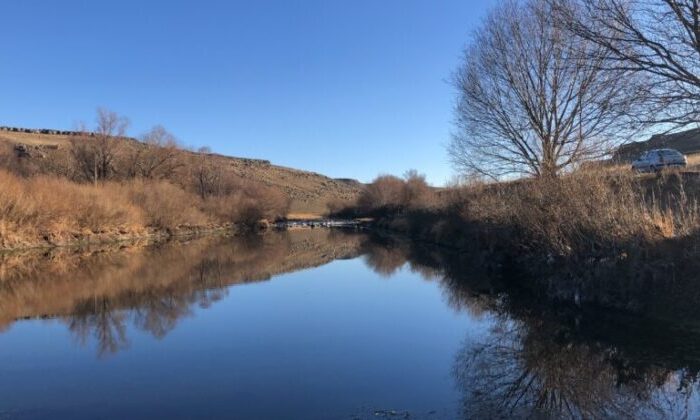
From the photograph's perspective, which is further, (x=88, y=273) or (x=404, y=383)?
(x=88, y=273)

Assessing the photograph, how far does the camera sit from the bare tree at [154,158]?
53094 mm

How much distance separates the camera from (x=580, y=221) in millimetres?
13586

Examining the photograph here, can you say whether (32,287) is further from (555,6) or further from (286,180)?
(286,180)

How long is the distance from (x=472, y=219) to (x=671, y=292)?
14.7m

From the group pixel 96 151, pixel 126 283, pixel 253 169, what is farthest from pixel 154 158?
pixel 253 169

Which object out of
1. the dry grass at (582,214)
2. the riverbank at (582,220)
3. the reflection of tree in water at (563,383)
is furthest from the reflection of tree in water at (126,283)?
the dry grass at (582,214)

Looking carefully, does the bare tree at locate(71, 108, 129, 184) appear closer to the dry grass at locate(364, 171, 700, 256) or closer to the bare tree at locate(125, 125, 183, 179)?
the bare tree at locate(125, 125, 183, 179)

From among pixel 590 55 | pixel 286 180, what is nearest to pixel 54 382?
pixel 590 55

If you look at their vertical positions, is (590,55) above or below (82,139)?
below

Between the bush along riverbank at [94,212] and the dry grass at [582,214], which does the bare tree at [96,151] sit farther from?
the dry grass at [582,214]

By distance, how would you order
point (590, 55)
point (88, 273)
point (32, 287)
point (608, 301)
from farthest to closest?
1. point (88, 273)
2. point (32, 287)
3. point (608, 301)
4. point (590, 55)

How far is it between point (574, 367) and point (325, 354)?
14.7 feet

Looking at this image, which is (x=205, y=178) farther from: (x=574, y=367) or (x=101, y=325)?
(x=574, y=367)

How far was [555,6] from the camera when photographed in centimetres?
998
